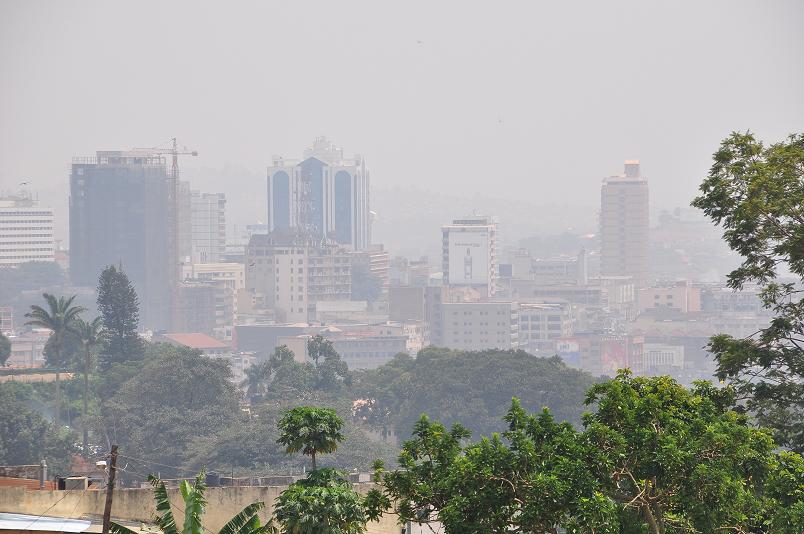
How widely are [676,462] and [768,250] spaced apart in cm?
937

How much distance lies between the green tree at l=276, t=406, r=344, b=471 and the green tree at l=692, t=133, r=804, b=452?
8044 millimetres

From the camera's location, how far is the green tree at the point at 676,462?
25.0 metres

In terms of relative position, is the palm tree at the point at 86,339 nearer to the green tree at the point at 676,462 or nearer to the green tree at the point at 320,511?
the green tree at the point at 320,511

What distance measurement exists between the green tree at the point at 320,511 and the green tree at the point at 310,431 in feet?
3.87

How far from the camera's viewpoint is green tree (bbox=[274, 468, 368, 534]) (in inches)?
1073

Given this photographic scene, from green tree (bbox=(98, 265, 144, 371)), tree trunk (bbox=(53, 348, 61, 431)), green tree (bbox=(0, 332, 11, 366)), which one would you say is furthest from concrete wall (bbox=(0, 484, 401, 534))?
green tree (bbox=(0, 332, 11, 366))

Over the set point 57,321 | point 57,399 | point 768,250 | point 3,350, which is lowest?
point 57,399

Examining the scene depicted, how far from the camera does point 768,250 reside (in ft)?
109

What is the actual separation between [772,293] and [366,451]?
75640mm

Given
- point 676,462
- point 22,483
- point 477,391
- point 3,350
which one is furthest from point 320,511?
point 3,350

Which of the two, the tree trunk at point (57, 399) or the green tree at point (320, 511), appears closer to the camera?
the green tree at point (320, 511)

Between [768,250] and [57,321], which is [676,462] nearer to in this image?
[768,250]

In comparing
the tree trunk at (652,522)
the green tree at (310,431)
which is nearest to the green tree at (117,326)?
the green tree at (310,431)

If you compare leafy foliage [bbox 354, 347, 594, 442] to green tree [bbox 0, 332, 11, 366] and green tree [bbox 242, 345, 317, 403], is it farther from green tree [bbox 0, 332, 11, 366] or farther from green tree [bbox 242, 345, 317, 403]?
green tree [bbox 0, 332, 11, 366]
